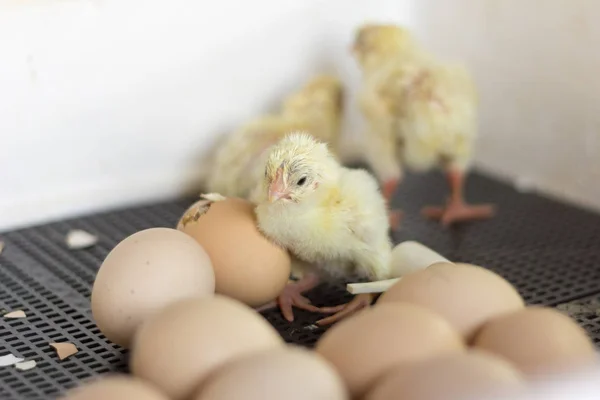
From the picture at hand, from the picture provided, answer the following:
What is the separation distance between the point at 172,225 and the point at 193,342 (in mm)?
743

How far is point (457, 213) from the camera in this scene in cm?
161

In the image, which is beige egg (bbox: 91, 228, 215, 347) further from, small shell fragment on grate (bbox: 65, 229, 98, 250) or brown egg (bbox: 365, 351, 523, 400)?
small shell fragment on grate (bbox: 65, 229, 98, 250)

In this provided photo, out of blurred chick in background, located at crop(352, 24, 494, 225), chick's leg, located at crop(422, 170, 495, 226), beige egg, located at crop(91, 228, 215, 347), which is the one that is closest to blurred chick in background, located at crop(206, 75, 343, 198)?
blurred chick in background, located at crop(352, 24, 494, 225)

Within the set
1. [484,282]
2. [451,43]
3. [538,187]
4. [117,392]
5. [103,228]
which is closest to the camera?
[117,392]

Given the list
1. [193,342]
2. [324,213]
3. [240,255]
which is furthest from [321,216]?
[193,342]

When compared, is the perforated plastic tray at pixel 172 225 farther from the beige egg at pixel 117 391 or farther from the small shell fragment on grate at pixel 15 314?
the beige egg at pixel 117 391

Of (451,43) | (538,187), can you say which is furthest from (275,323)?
(451,43)

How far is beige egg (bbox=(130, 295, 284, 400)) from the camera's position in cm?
83

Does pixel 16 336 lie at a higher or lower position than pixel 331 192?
lower

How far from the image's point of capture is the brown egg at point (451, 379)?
2.31 feet

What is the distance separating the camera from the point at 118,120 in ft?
5.43

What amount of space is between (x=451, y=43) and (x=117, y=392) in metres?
1.34

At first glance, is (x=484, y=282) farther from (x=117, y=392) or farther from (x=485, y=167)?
(x=485, y=167)

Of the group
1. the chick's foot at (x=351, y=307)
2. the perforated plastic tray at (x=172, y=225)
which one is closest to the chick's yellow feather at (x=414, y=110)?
the perforated plastic tray at (x=172, y=225)
